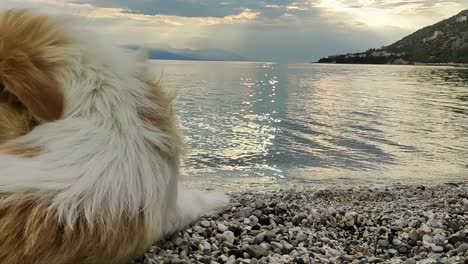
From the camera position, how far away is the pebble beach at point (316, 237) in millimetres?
4125

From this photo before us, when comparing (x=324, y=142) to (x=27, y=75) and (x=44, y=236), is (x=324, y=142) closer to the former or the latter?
(x=27, y=75)

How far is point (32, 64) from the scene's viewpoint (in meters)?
2.89

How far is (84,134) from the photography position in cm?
292

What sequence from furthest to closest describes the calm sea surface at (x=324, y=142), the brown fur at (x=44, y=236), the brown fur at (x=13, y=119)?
the calm sea surface at (x=324, y=142) < the brown fur at (x=13, y=119) < the brown fur at (x=44, y=236)

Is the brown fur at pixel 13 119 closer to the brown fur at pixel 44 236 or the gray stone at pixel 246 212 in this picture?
the brown fur at pixel 44 236

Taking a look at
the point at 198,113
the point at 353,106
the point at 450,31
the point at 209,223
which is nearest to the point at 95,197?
the point at 209,223

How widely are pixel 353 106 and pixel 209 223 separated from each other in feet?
81.8

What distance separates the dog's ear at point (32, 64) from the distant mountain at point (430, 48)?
368ft

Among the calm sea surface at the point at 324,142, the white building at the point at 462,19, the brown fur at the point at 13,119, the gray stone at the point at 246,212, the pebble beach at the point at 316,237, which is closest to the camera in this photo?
the brown fur at the point at 13,119

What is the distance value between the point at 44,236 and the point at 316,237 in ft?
10.0

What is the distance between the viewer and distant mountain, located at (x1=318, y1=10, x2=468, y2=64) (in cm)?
10812

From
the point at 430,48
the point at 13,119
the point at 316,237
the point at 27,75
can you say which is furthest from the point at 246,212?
the point at 430,48

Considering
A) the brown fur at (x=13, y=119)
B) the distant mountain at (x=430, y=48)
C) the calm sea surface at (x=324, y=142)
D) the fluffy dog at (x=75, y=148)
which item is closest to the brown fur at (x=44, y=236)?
the fluffy dog at (x=75, y=148)

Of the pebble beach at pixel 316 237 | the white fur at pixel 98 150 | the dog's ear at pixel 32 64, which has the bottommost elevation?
the pebble beach at pixel 316 237
